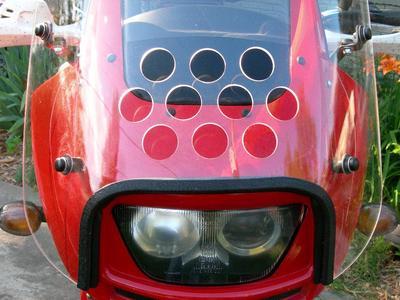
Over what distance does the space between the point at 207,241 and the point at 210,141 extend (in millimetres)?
250

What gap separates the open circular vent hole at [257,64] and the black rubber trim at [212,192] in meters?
0.33

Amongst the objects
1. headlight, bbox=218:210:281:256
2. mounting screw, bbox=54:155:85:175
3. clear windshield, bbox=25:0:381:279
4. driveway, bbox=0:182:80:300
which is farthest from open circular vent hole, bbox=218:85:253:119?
driveway, bbox=0:182:80:300

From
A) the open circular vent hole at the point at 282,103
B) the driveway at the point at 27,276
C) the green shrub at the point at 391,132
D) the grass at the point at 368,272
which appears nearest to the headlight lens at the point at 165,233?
the open circular vent hole at the point at 282,103

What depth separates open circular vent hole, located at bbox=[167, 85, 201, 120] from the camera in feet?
5.46

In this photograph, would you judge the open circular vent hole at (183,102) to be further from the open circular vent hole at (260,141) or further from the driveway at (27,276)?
the driveway at (27,276)

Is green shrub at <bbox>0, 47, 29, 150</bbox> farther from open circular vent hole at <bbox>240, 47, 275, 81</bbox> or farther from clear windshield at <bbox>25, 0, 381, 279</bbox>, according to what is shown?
open circular vent hole at <bbox>240, 47, 275, 81</bbox>

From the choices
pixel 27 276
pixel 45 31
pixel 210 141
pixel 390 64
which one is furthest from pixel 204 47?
pixel 27 276

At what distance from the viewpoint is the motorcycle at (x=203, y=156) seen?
5.20 feet

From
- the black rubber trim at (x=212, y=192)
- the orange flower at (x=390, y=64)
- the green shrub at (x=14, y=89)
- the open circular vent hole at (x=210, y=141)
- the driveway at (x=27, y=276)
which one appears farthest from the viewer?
the green shrub at (x=14, y=89)

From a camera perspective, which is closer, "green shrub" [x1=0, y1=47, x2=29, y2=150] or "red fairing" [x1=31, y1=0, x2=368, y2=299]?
"red fairing" [x1=31, y1=0, x2=368, y2=299]

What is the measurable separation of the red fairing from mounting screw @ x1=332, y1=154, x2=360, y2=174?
2 cm

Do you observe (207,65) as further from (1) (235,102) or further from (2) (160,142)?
(2) (160,142)

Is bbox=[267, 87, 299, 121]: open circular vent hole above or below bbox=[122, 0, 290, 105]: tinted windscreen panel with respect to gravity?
below

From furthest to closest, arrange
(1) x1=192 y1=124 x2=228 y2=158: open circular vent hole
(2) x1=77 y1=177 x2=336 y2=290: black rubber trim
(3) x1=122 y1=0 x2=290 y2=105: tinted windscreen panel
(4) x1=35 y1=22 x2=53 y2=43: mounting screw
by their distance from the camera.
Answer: (4) x1=35 y1=22 x2=53 y2=43: mounting screw → (3) x1=122 y1=0 x2=290 y2=105: tinted windscreen panel → (1) x1=192 y1=124 x2=228 y2=158: open circular vent hole → (2) x1=77 y1=177 x2=336 y2=290: black rubber trim
